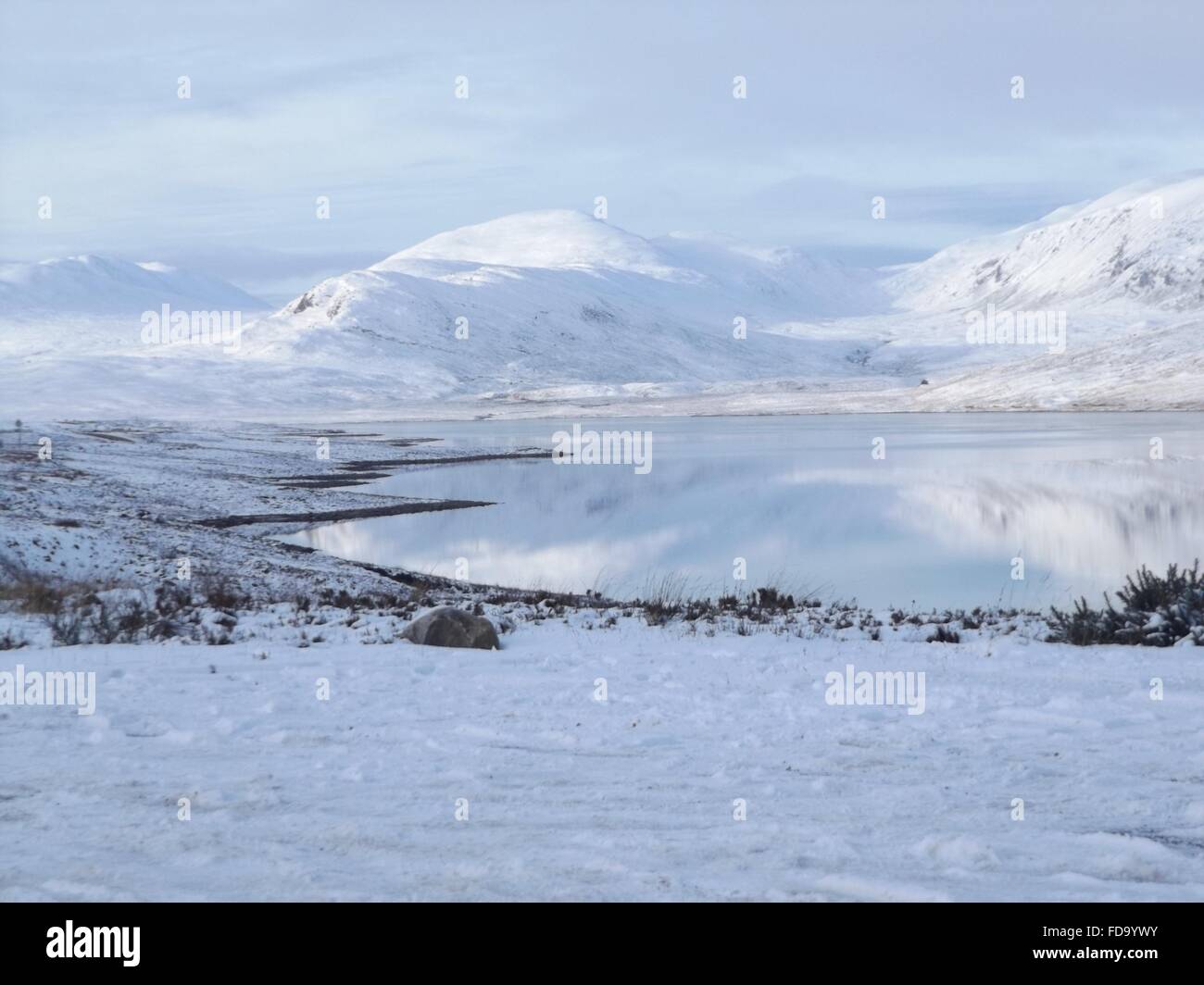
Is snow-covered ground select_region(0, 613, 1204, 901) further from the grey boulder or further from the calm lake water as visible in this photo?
the calm lake water

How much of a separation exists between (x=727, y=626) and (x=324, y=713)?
5958 mm

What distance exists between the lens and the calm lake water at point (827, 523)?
2411 cm

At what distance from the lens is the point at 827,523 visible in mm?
33281

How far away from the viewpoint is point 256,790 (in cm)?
723

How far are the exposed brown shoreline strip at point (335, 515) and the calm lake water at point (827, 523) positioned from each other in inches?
44.3

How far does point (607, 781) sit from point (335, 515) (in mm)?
28853

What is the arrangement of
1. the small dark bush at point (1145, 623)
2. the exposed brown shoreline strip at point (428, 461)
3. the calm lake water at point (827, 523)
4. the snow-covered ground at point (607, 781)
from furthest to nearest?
the exposed brown shoreline strip at point (428, 461)
the calm lake water at point (827, 523)
the small dark bush at point (1145, 623)
the snow-covered ground at point (607, 781)

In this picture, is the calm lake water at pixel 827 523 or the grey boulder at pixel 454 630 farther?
the calm lake water at pixel 827 523

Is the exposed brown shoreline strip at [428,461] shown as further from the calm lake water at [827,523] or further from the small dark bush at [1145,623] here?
the small dark bush at [1145,623]

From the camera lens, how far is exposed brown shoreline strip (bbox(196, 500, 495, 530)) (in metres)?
32.7

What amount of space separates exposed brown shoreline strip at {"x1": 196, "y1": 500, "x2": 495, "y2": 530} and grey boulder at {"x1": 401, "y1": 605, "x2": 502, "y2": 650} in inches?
774

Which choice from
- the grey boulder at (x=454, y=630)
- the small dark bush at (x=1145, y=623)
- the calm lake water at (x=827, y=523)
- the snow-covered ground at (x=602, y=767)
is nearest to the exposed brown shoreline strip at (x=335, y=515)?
the calm lake water at (x=827, y=523)
